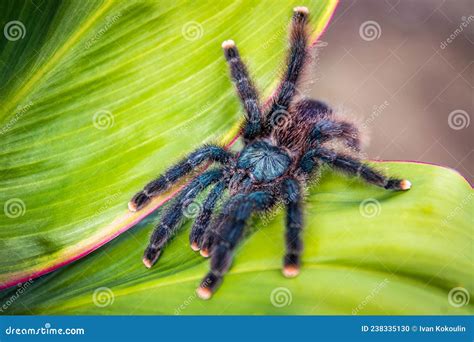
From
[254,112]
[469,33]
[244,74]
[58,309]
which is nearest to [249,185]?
[254,112]

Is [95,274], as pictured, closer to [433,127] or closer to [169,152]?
[169,152]

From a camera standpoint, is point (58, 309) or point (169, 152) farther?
point (169, 152)
